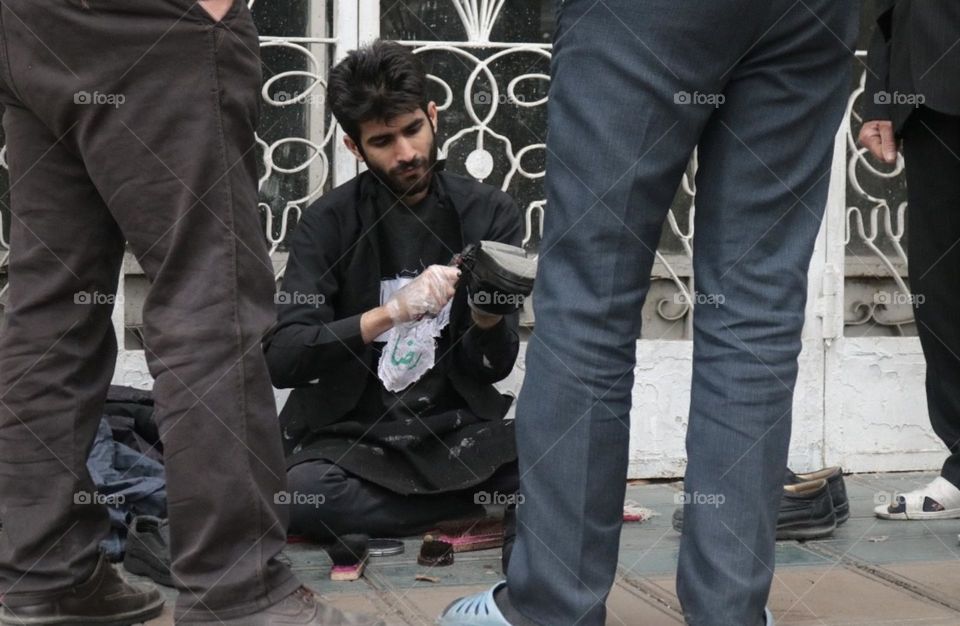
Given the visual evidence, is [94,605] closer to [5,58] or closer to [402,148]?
[5,58]

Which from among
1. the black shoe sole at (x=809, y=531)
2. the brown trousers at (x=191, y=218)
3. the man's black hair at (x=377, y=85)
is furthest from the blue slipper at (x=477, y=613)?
the man's black hair at (x=377, y=85)

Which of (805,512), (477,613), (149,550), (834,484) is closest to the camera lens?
(477,613)

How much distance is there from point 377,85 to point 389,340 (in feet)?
2.08

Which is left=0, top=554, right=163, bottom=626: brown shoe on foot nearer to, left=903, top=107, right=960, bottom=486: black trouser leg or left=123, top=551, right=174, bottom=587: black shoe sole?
left=123, top=551, right=174, bottom=587: black shoe sole

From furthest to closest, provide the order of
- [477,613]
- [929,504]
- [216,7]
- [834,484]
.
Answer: [929,504]
[834,484]
[477,613]
[216,7]

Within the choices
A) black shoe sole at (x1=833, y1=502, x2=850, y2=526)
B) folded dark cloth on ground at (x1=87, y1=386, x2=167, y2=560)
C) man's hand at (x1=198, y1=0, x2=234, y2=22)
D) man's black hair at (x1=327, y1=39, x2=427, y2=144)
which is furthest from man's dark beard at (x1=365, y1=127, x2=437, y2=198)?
black shoe sole at (x1=833, y1=502, x2=850, y2=526)

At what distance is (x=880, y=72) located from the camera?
3.37 metres

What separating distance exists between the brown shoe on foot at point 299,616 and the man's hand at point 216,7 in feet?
3.07

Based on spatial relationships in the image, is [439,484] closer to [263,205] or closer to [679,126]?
[263,205]

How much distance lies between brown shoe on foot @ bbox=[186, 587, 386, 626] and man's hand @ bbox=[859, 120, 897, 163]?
71.9 inches

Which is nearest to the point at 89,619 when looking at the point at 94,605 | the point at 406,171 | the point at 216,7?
the point at 94,605

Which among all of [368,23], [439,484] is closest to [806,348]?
[439,484]

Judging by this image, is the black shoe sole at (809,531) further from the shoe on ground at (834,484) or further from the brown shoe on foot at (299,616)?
the brown shoe on foot at (299,616)

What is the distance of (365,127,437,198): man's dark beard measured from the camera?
10.8 feet
